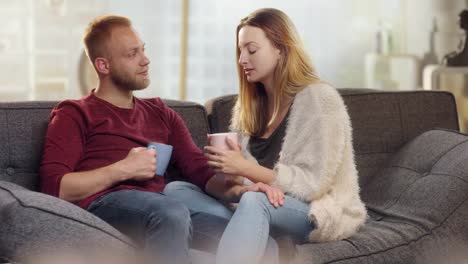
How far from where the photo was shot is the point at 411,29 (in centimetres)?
491

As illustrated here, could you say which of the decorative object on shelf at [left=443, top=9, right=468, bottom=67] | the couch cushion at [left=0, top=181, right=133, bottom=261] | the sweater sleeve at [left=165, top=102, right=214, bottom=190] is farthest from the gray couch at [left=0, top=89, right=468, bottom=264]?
the decorative object on shelf at [left=443, top=9, right=468, bottom=67]

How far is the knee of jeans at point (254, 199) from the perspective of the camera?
215cm

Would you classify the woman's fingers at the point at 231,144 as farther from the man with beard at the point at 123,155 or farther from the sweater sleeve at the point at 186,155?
the sweater sleeve at the point at 186,155

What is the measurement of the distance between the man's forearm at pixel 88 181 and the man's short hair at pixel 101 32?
400 mm

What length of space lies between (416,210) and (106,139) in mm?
953

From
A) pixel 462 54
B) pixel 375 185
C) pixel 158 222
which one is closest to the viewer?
pixel 158 222

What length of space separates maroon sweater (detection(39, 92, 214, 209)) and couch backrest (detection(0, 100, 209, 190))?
4.6 inches

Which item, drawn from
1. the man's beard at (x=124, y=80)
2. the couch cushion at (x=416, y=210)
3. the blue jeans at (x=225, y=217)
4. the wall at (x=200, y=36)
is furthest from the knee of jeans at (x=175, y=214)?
the wall at (x=200, y=36)

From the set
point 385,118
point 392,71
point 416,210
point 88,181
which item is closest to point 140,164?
point 88,181

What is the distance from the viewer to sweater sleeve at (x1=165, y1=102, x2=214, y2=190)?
2516 mm

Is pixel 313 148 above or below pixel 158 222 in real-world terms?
above

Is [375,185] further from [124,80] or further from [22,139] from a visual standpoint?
[22,139]

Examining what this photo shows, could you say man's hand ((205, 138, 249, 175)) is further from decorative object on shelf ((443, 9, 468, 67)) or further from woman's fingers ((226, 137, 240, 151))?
decorative object on shelf ((443, 9, 468, 67))

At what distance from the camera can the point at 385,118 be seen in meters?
2.98
